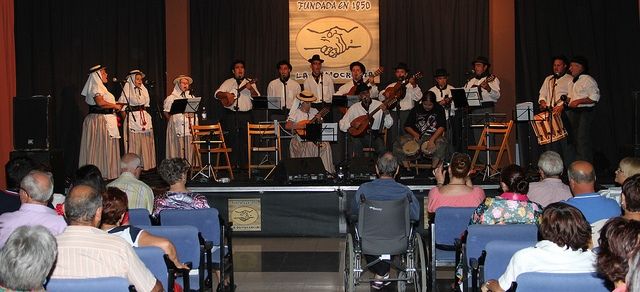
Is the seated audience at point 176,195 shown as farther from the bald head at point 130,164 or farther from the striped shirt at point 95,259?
the striped shirt at point 95,259

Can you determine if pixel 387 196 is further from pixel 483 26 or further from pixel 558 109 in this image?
pixel 483 26

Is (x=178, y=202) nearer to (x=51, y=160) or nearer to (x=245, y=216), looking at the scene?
(x=245, y=216)

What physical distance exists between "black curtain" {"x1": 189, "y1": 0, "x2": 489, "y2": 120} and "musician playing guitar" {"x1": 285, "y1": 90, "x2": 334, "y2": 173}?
7.33 feet

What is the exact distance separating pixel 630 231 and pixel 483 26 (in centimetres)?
1127

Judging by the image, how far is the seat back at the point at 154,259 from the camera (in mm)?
4602

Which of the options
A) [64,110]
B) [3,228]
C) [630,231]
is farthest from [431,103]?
[630,231]

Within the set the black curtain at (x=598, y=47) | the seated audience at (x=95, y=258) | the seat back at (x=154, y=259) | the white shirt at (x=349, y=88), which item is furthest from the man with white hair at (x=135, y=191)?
the black curtain at (x=598, y=47)

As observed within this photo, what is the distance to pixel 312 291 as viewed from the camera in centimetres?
701

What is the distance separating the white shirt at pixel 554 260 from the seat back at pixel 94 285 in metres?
1.81

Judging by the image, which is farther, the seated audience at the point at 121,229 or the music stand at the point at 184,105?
the music stand at the point at 184,105

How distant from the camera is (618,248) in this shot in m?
3.11

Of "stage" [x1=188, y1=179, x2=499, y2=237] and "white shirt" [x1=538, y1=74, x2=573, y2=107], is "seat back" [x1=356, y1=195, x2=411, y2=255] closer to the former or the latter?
"stage" [x1=188, y1=179, x2=499, y2=237]

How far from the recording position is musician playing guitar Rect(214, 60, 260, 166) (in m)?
13.1

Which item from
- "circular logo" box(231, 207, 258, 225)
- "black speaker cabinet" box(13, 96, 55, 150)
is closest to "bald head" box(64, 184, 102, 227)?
"circular logo" box(231, 207, 258, 225)
